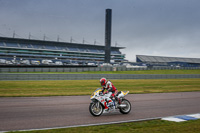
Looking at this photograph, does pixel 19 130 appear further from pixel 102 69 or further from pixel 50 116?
pixel 102 69

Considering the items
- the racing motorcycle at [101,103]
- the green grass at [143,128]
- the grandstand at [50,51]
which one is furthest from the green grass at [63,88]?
the grandstand at [50,51]

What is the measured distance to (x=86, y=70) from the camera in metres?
49.8

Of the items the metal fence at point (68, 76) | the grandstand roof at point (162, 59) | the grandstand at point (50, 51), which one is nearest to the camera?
the metal fence at point (68, 76)

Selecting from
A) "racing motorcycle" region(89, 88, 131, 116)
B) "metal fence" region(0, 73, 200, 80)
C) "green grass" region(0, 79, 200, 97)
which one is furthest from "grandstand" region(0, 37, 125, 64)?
"racing motorcycle" region(89, 88, 131, 116)

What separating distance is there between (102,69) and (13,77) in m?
25.1

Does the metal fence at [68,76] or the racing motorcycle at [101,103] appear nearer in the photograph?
the racing motorcycle at [101,103]

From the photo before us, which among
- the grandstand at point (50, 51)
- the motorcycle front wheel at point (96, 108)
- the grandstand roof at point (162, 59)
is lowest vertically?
the motorcycle front wheel at point (96, 108)

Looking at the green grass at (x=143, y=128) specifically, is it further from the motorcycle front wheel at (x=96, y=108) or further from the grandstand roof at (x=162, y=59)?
the grandstand roof at (x=162, y=59)

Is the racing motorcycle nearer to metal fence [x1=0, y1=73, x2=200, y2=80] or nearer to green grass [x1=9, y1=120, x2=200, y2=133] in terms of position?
green grass [x1=9, y1=120, x2=200, y2=133]

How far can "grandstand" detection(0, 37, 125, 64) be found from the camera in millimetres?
Answer: 101556

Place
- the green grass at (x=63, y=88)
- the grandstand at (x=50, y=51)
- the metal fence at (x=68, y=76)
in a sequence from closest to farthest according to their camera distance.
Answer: the green grass at (x=63, y=88) < the metal fence at (x=68, y=76) < the grandstand at (x=50, y=51)

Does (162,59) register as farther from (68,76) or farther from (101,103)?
(101,103)

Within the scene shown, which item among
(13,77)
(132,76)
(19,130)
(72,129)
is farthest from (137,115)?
(132,76)

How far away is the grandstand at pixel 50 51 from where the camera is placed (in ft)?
333
